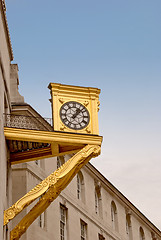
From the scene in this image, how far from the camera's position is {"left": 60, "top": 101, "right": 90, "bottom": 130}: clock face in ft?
83.0

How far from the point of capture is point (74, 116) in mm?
25344

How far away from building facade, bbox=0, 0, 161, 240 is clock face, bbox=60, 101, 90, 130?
1.10 m

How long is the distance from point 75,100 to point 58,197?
12199mm

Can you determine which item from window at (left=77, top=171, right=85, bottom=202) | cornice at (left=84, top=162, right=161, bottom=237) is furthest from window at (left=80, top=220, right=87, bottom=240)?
cornice at (left=84, top=162, right=161, bottom=237)

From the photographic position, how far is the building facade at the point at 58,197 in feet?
85.1

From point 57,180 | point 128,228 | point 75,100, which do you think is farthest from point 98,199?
point 57,180

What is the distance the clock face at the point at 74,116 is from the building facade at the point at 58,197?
1.10 metres

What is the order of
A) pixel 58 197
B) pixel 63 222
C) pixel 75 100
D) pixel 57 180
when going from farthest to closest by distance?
pixel 63 222, pixel 58 197, pixel 75 100, pixel 57 180

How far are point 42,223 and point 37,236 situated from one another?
1.49 m

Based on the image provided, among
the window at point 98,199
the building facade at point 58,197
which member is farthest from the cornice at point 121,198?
the window at point 98,199

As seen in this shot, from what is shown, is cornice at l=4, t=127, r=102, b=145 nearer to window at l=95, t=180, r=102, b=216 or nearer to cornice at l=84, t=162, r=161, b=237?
cornice at l=84, t=162, r=161, b=237

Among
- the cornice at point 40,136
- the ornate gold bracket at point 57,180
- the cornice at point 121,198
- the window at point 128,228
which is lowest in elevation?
the ornate gold bracket at point 57,180

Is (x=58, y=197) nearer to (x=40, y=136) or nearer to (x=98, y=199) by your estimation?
(x=98, y=199)

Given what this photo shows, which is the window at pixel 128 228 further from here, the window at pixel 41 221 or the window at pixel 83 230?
the window at pixel 41 221
